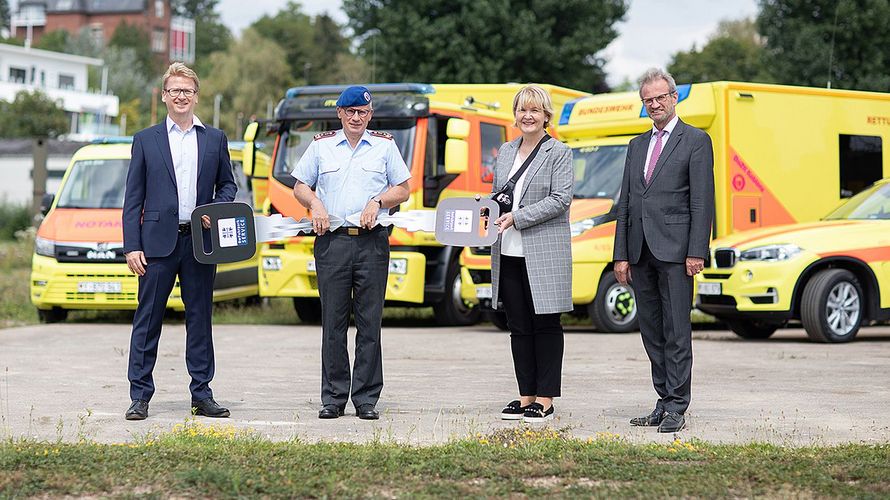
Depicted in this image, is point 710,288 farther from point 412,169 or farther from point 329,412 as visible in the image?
point 329,412

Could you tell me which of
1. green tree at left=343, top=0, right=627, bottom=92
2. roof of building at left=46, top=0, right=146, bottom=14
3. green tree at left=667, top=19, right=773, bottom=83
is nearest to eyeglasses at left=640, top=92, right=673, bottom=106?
green tree at left=343, top=0, right=627, bottom=92

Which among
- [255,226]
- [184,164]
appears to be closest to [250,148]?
[255,226]

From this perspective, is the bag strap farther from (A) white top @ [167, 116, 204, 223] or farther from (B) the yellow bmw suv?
(B) the yellow bmw suv

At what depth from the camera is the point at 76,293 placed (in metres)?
16.1

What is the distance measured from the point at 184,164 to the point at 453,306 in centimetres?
884

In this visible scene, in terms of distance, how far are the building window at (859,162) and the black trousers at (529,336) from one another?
354 inches

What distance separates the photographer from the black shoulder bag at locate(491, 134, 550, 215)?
26.3 ft

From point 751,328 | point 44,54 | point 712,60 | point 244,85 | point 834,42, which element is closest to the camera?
point 751,328

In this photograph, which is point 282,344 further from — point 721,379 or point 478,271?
point 721,379

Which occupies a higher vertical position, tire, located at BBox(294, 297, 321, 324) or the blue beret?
the blue beret

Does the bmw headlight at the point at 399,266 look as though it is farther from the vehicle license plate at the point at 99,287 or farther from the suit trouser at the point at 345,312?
the suit trouser at the point at 345,312

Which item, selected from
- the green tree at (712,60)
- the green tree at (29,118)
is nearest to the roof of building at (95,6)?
the green tree at (29,118)

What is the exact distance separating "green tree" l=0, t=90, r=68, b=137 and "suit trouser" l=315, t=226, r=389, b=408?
70.8 metres

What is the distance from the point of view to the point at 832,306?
1346 cm
